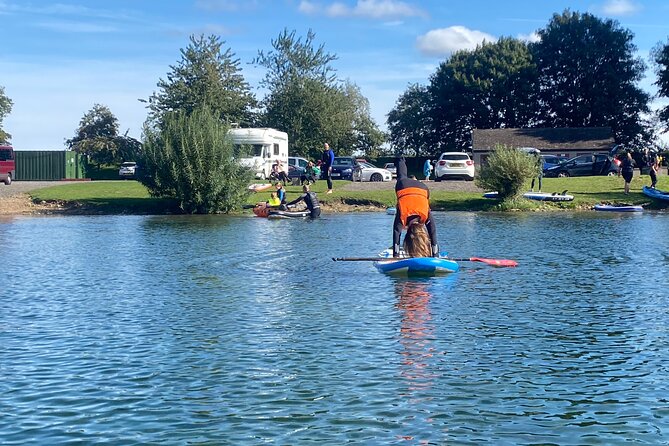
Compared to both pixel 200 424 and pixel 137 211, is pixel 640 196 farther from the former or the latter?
pixel 200 424

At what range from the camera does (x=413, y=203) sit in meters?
20.7

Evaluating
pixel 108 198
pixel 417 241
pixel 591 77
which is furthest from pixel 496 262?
pixel 591 77

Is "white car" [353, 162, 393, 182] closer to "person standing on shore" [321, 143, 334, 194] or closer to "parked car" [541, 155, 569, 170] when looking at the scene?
"parked car" [541, 155, 569, 170]

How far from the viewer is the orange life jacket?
20.7m

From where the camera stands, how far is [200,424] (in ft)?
32.1

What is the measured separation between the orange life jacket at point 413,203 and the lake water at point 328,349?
152cm

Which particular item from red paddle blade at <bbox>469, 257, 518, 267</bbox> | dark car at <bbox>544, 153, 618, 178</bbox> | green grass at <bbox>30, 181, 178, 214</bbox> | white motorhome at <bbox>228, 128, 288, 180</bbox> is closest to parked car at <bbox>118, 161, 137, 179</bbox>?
white motorhome at <bbox>228, 128, 288, 180</bbox>

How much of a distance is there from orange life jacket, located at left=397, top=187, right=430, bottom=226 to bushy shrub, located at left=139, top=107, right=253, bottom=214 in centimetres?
2456

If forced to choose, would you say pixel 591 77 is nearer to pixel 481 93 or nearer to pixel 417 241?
pixel 481 93

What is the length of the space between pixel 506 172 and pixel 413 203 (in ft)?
83.4

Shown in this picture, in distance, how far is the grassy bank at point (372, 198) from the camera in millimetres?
46625

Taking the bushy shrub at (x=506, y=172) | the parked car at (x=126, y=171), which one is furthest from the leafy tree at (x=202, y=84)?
the bushy shrub at (x=506, y=172)

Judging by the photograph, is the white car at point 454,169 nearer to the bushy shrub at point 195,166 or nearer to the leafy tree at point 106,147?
the bushy shrub at point 195,166

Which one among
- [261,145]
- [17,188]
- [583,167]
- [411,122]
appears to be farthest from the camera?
[411,122]
